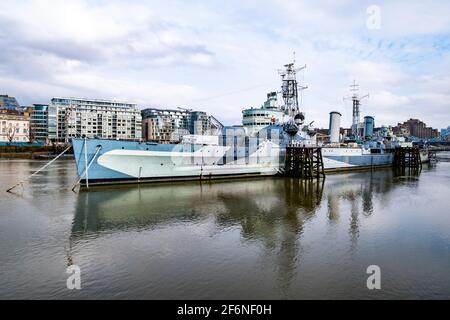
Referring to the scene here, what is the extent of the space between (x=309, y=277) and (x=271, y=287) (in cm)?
125

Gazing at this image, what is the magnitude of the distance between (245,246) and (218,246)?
938mm

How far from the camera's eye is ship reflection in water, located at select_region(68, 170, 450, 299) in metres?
7.39

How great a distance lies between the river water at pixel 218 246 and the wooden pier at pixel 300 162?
11850 mm

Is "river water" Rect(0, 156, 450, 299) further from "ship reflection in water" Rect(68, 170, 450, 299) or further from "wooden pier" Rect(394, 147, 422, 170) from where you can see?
"wooden pier" Rect(394, 147, 422, 170)

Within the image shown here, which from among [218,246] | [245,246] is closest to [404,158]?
[245,246]

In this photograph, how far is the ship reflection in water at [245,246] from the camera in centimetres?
739

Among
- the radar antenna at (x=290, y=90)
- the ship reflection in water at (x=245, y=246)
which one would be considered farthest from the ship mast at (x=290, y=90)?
the ship reflection in water at (x=245, y=246)

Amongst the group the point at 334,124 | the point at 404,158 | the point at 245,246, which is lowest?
the point at 245,246

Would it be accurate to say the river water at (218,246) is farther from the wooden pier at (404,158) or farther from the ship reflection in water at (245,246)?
the wooden pier at (404,158)

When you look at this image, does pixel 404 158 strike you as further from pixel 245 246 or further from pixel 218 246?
pixel 218 246

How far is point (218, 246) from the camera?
1021 cm

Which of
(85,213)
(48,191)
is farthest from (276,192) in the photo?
(48,191)

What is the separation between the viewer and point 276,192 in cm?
2202
